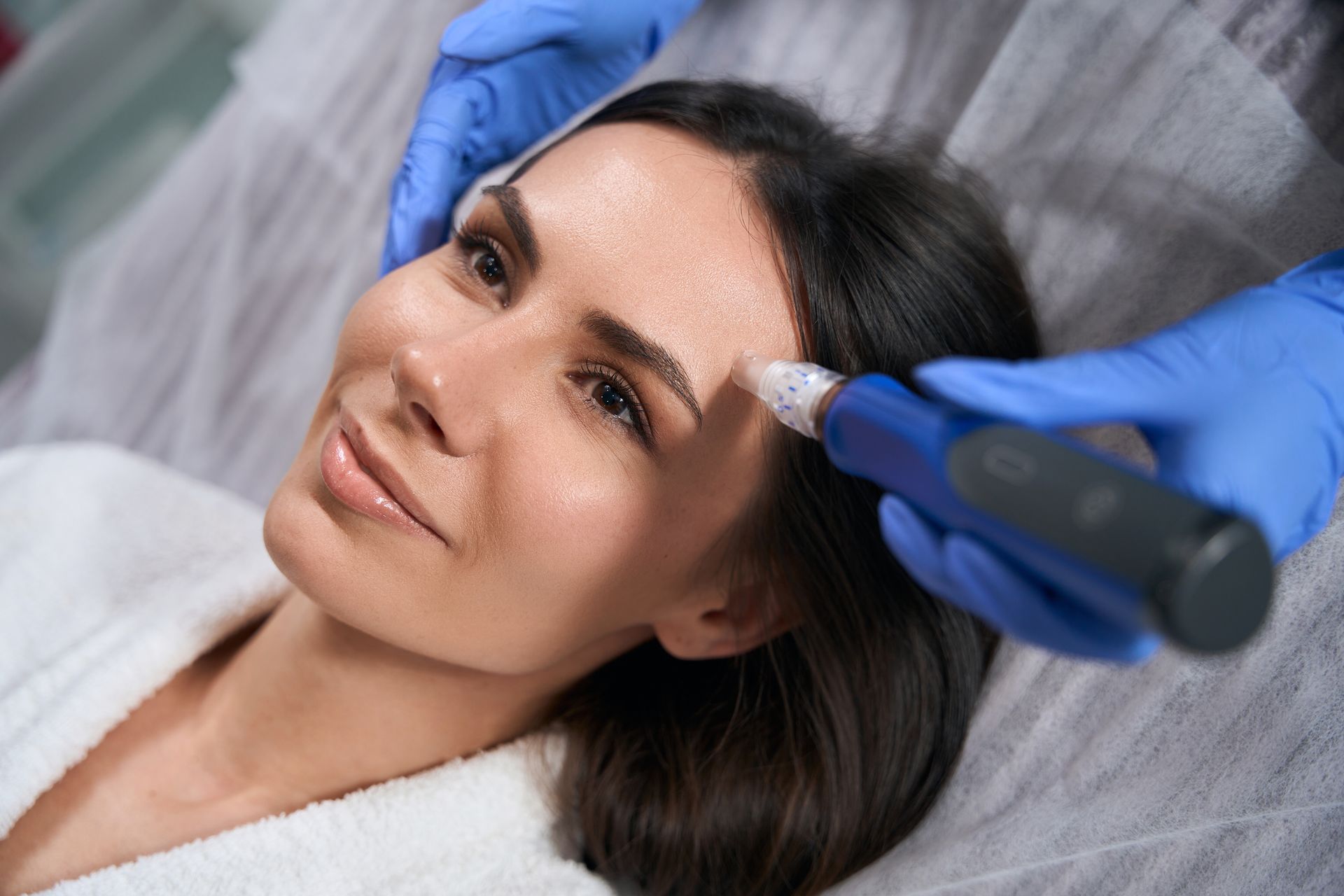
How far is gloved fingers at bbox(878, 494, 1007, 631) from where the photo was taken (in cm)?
61

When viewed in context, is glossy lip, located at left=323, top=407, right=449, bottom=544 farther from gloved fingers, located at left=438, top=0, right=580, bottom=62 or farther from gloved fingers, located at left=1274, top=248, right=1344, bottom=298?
gloved fingers, located at left=1274, top=248, right=1344, bottom=298

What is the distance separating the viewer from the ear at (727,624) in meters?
0.94

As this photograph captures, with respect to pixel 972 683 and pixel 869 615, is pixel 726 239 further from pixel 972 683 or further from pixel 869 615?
pixel 972 683

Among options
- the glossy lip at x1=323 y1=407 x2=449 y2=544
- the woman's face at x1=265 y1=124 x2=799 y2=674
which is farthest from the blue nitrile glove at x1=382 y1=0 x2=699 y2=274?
the glossy lip at x1=323 y1=407 x2=449 y2=544

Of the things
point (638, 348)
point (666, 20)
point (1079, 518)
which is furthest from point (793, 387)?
point (666, 20)

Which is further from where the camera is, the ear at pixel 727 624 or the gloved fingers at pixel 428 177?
the gloved fingers at pixel 428 177

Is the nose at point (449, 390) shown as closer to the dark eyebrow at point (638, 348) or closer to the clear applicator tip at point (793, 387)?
the dark eyebrow at point (638, 348)

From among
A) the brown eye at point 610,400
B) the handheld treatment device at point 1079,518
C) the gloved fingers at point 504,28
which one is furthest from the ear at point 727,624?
the gloved fingers at point 504,28

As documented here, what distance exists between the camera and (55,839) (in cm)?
95

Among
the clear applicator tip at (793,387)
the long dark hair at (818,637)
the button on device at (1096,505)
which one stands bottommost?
the long dark hair at (818,637)

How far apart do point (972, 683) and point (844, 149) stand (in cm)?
58

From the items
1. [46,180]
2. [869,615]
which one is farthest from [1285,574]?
[46,180]

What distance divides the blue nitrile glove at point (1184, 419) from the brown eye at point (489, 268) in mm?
451

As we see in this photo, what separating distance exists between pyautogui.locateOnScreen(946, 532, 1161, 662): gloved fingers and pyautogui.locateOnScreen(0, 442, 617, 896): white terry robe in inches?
24.4
